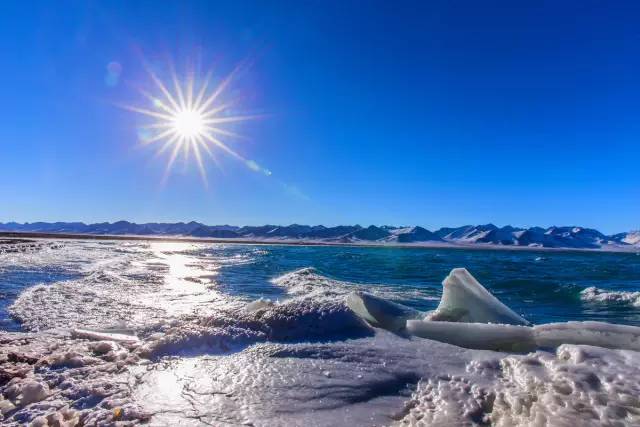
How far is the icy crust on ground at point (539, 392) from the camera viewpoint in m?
1.99

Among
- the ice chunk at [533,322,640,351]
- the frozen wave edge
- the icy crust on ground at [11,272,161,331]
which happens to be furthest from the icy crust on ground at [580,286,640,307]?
the icy crust on ground at [11,272,161,331]

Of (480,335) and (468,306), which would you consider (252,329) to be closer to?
(480,335)

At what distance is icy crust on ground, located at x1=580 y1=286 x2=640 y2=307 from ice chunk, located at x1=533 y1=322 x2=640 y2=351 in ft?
21.8

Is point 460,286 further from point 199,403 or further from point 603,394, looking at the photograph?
point 199,403

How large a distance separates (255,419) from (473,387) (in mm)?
1369

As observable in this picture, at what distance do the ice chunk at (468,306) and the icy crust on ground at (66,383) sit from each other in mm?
3189

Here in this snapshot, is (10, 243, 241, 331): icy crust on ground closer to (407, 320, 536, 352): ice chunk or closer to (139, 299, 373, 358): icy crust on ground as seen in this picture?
(139, 299, 373, 358): icy crust on ground

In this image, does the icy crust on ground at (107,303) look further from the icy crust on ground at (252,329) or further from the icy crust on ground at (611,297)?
the icy crust on ground at (611,297)

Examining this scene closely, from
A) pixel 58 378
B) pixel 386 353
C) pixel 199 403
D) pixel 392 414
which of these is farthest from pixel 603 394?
pixel 58 378

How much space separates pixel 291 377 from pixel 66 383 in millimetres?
1373

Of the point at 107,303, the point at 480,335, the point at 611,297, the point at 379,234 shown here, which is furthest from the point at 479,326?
the point at 379,234

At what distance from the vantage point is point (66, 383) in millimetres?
2309

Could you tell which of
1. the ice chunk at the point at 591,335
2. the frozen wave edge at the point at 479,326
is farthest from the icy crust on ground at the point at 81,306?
the ice chunk at the point at 591,335

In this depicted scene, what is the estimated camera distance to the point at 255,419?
6.55ft
